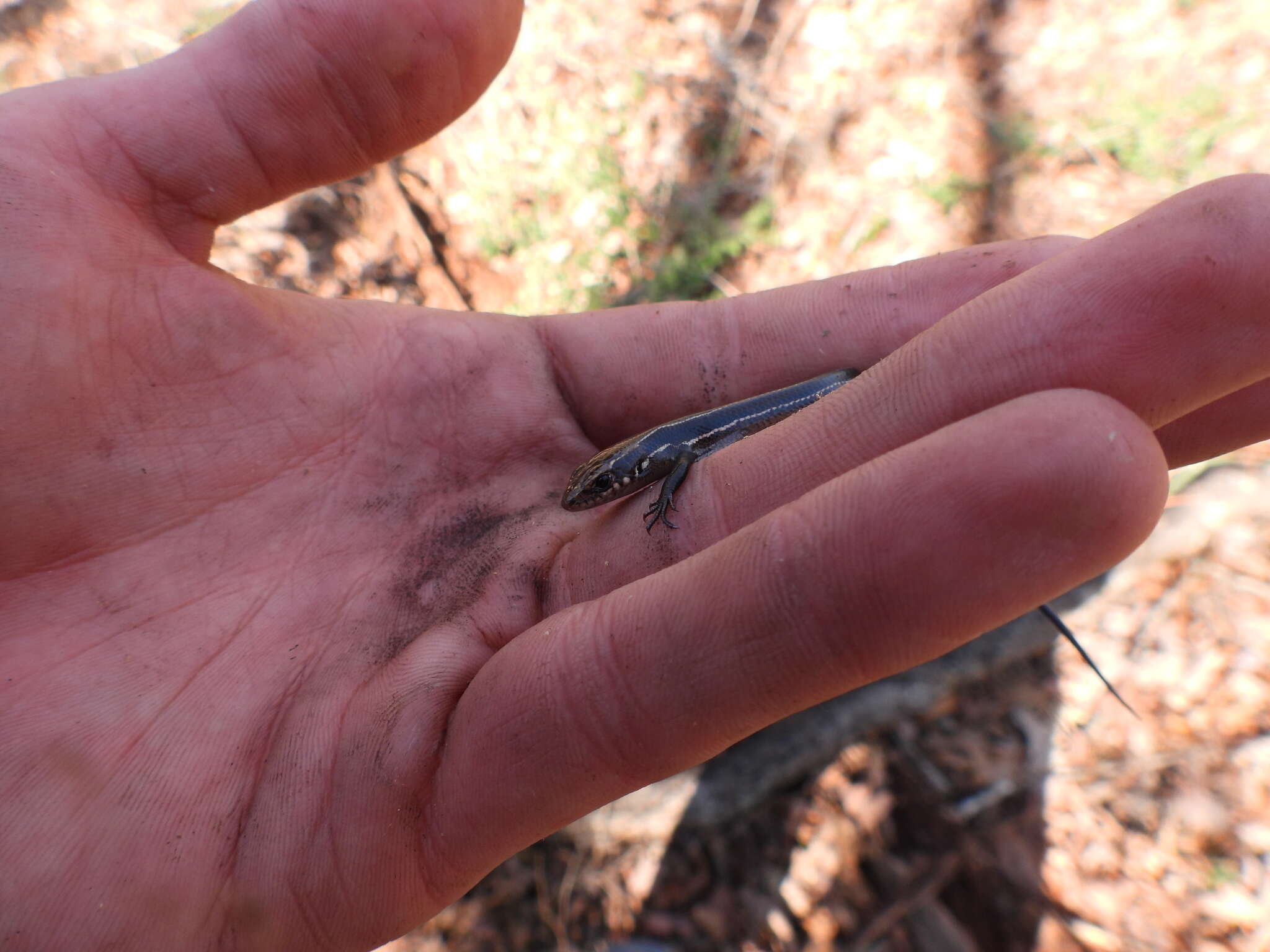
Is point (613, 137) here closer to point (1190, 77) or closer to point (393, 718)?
point (1190, 77)

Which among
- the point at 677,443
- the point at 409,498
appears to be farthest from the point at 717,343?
the point at 409,498

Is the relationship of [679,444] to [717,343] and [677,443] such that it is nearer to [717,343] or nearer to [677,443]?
[677,443]

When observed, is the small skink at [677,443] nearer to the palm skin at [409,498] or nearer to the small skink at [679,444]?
the small skink at [679,444]

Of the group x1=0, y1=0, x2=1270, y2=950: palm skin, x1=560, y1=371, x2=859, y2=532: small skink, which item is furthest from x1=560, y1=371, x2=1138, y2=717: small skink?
x1=0, y1=0, x2=1270, y2=950: palm skin

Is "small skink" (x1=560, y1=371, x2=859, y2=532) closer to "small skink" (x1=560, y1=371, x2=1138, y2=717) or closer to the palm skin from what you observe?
"small skink" (x1=560, y1=371, x2=1138, y2=717)

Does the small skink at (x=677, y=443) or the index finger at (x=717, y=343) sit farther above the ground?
the index finger at (x=717, y=343)

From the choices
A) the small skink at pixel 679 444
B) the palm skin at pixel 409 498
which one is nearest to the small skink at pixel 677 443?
the small skink at pixel 679 444

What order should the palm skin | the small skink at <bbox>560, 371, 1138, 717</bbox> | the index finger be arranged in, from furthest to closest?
the index finger, the small skink at <bbox>560, 371, 1138, 717</bbox>, the palm skin

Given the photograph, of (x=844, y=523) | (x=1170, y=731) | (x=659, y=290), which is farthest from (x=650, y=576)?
(x=659, y=290)
